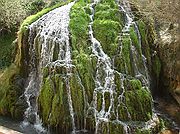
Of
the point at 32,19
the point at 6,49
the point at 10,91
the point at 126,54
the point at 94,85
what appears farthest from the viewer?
the point at 6,49

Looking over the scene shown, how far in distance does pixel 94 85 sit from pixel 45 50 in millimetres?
1855

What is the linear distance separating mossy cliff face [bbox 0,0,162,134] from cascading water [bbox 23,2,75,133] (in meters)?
0.13

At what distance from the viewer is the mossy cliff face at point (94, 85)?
28.4 feet

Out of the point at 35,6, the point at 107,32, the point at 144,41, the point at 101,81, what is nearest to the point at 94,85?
the point at 101,81

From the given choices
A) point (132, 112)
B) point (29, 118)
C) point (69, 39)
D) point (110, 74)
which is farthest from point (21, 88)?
point (132, 112)

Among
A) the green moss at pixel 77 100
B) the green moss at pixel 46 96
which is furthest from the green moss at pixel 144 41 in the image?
the green moss at pixel 46 96

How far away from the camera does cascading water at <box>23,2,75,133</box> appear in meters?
9.34

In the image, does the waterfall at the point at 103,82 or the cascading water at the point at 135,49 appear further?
the cascading water at the point at 135,49

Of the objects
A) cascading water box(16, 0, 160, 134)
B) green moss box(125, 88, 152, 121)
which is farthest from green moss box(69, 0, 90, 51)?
green moss box(125, 88, 152, 121)

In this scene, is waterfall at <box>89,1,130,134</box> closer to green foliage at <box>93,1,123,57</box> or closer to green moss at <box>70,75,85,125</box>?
green foliage at <box>93,1,123,57</box>

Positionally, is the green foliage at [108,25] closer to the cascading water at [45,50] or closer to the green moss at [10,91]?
the cascading water at [45,50]

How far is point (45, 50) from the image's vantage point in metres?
9.78

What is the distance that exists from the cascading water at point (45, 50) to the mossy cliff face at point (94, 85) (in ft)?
0.44

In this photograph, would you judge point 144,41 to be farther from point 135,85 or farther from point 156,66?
point 135,85
